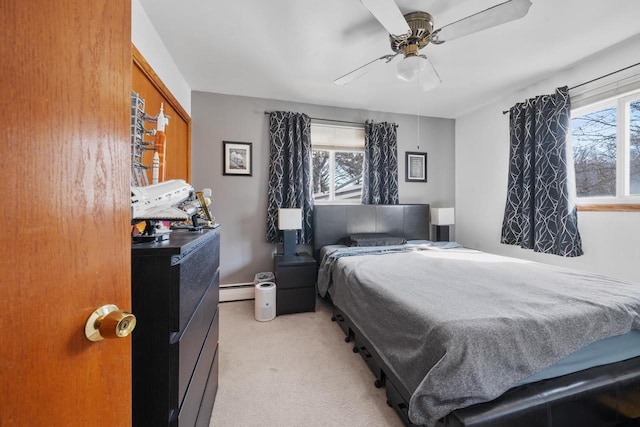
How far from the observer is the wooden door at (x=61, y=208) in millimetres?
302

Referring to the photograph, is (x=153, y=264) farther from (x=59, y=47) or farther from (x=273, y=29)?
(x=273, y=29)

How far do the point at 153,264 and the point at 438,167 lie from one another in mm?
4110

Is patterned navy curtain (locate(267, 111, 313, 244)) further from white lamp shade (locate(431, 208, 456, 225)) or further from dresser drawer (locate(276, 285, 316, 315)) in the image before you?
white lamp shade (locate(431, 208, 456, 225))

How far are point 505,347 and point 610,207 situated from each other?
2.21 metres

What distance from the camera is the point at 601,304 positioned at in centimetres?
128

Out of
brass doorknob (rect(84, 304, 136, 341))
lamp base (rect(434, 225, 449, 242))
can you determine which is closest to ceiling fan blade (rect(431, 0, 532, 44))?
brass doorknob (rect(84, 304, 136, 341))

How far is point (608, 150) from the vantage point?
2332 millimetres

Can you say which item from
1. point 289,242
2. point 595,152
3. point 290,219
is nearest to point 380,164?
point 290,219

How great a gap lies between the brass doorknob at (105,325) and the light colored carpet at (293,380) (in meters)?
1.34

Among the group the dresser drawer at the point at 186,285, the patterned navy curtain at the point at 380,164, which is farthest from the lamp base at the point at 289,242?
the dresser drawer at the point at 186,285

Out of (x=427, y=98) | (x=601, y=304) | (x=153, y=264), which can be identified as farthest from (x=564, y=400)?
(x=427, y=98)

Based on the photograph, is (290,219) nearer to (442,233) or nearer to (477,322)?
(477,322)

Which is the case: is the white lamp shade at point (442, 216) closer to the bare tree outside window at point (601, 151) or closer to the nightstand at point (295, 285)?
the bare tree outside window at point (601, 151)

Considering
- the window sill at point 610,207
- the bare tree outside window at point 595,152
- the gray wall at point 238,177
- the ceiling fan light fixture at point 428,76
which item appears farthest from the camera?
the gray wall at point 238,177
